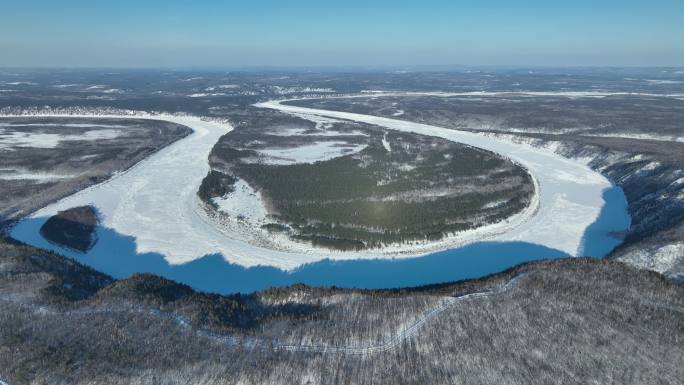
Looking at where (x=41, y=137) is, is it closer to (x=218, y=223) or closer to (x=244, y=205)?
(x=244, y=205)

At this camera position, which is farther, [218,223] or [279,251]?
[218,223]

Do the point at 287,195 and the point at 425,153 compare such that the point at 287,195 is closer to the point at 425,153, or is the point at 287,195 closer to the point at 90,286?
the point at 90,286

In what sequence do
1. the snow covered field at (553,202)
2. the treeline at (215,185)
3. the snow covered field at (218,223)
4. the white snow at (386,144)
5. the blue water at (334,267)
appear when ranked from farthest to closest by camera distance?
the white snow at (386,144) < the treeline at (215,185) < the snow covered field at (553,202) < the snow covered field at (218,223) < the blue water at (334,267)

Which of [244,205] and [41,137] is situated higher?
[41,137]

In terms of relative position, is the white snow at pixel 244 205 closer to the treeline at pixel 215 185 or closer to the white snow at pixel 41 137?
the treeline at pixel 215 185

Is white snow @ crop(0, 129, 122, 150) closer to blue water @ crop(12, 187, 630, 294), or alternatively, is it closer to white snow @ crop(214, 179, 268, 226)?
white snow @ crop(214, 179, 268, 226)

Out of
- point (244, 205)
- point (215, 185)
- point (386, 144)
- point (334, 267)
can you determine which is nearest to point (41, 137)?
point (215, 185)

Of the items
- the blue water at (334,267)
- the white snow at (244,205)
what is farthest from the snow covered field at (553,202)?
the white snow at (244,205)
